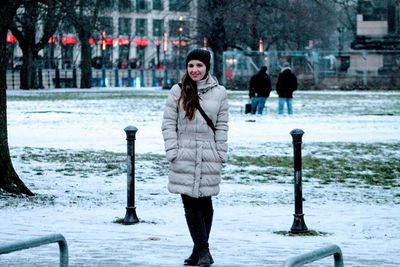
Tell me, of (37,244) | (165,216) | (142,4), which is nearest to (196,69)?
(37,244)

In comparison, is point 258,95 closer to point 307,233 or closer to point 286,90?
point 286,90

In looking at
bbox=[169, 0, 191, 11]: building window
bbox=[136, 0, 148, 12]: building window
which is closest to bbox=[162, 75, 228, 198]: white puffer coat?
bbox=[169, 0, 191, 11]: building window

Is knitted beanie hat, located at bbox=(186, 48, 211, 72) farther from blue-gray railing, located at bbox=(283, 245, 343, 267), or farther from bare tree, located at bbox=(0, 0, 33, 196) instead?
bare tree, located at bbox=(0, 0, 33, 196)

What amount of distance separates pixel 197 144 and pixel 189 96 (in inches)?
15.1

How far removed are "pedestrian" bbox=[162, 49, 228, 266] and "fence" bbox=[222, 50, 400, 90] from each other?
180ft

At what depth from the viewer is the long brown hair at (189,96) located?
31.1ft

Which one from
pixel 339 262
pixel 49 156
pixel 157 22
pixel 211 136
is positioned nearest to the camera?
pixel 339 262

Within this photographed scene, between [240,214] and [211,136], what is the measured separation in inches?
162

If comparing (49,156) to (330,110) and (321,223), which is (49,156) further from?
(330,110)

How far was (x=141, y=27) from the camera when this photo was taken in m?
128

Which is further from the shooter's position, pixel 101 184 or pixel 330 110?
pixel 330 110

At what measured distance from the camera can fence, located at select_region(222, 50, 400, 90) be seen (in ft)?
213

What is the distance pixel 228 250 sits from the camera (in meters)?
10.8

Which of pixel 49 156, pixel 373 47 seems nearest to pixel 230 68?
pixel 373 47
